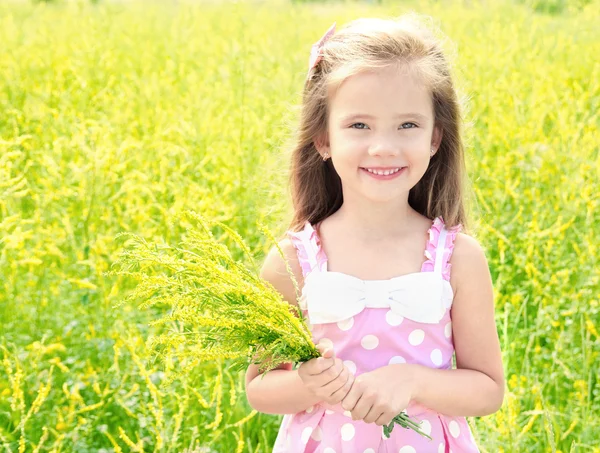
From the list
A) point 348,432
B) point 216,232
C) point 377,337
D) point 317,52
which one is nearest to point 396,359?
point 377,337

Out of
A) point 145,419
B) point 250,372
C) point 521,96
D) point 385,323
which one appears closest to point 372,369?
point 385,323

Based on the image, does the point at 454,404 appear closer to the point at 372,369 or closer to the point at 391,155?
the point at 372,369

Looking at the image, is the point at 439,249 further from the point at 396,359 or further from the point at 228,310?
the point at 228,310

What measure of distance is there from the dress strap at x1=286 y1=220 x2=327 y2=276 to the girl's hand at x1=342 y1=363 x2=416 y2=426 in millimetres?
259

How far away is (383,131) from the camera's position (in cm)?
164

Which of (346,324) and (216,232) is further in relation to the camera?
(216,232)

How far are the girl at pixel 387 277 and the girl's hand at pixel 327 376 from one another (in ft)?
0.27

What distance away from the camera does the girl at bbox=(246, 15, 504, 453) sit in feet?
5.37

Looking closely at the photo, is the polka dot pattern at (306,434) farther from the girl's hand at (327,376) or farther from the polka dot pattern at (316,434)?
the girl's hand at (327,376)

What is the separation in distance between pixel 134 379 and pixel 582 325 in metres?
1.20

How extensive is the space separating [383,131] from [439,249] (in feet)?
0.80

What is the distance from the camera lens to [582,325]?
2527mm

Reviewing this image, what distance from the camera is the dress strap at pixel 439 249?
1684 millimetres

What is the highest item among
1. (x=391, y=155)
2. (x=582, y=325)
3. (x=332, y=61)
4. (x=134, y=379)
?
(x=332, y=61)
